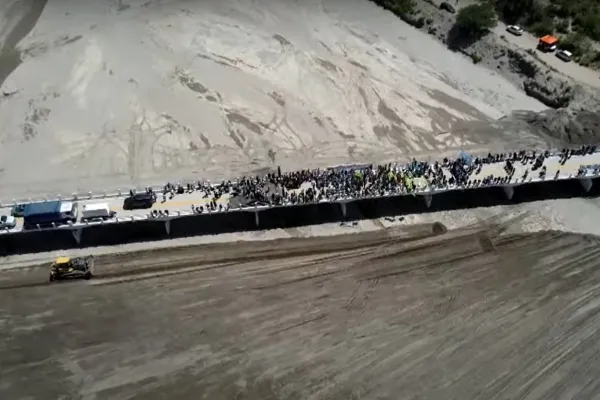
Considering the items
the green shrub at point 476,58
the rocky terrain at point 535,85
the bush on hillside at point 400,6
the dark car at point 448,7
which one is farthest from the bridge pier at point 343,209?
the dark car at point 448,7

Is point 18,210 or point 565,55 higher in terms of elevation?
point 565,55

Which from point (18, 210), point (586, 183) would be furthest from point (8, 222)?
point (586, 183)

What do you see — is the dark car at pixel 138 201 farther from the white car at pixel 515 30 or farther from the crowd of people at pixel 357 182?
the white car at pixel 515 30

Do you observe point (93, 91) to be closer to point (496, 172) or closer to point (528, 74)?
point (496, 172)

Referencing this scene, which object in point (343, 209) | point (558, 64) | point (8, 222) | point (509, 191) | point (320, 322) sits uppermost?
point (558, 64)

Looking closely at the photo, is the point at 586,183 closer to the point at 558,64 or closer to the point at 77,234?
the point at 558,64

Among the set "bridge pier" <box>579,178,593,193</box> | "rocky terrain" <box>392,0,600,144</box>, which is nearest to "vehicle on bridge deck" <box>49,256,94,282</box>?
"rocky terrain" <box>392,0,600,144</box>
